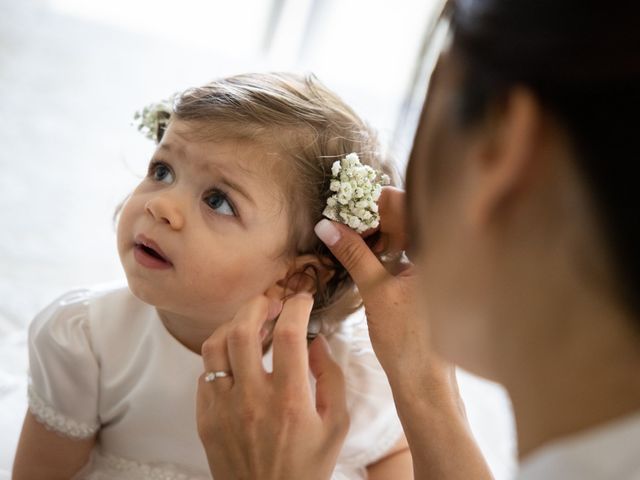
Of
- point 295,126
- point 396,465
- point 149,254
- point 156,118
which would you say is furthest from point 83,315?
point 396,465

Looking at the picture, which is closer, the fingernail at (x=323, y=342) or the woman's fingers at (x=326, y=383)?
the woman's fingers at (x=326, y=383)

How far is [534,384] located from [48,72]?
2.52m

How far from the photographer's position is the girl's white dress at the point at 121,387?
4.16 feet

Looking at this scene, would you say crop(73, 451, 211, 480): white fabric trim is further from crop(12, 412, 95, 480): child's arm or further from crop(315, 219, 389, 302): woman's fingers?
crop(315, 219, 389, 302): woman's fingers

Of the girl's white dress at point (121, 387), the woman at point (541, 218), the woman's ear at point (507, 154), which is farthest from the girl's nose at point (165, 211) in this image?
the woman's ear at point (507, 154)

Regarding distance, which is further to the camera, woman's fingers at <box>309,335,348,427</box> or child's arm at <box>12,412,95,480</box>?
child's arm at <box>12,412,95,480</box>

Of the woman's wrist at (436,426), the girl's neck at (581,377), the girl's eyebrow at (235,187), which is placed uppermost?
the girl's neck at (581,377)

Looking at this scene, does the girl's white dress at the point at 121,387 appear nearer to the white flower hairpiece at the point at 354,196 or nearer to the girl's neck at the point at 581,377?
the white flower hairpiece at the point at 354,196

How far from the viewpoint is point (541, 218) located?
585 mm

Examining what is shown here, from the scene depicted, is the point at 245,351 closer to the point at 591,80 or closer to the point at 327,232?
the point at 327,232

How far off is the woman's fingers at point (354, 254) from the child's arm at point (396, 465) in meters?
0.40

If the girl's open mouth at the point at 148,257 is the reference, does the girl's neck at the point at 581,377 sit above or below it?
above

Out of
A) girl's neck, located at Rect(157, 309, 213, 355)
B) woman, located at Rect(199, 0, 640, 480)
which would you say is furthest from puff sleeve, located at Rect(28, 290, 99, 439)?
woman, located at Rect(199, 0, 640, 480)

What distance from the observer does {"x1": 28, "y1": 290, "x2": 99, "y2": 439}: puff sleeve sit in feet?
4.14
